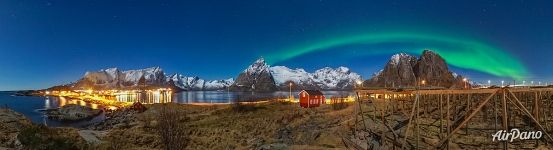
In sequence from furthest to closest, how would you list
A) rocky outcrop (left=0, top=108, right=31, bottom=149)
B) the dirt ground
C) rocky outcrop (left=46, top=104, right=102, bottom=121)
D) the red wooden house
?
rocky outcrop (left=46, top=104, right=102, bottom=121) < the red wooden house < the dirt ground < rocky outcrop (left=0, top=108, right=31, bottom=149)

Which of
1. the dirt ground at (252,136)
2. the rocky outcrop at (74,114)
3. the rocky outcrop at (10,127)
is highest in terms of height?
the rocky outcrop at (10,127)

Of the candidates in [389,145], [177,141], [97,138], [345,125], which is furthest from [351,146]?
[97,138]

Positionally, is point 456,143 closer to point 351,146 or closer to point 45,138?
point 351,146

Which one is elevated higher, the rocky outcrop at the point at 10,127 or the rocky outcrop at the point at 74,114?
the rocky outcrop at the point at 10,127

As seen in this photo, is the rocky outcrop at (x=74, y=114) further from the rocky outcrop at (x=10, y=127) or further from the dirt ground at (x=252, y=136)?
the rocky outcrop at (x=10, y=127)

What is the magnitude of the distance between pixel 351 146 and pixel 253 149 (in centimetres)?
791

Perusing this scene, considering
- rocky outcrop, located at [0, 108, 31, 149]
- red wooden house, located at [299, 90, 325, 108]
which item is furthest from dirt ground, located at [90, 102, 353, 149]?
red wooden house, located at [299, 90, 325, 108]

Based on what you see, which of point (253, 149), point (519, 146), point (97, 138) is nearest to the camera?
point (519, 146)

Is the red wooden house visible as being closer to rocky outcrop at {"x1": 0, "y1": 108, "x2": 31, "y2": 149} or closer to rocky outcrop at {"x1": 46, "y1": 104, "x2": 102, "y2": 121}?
rocky outcrop at {"x1": 0, "y1": 108, "x2": 31, "y2": 149}

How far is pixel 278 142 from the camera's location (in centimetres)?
3528

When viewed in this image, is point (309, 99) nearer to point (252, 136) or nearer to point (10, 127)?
point (252, 136)

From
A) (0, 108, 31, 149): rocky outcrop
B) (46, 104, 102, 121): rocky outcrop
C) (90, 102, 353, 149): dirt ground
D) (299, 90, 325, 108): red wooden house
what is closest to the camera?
(0, 108, 31, 149): rocky outcrop

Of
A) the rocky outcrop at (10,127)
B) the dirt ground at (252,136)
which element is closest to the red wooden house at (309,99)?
the dirt ground at (252,136)

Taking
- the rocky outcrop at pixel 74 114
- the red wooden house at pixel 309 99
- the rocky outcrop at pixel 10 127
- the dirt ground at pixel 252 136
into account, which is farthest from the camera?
the rocky outcrop at pixel 74 114
